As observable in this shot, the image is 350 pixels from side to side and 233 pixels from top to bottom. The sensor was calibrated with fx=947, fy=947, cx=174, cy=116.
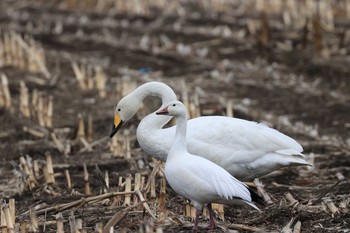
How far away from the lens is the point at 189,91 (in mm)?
13023

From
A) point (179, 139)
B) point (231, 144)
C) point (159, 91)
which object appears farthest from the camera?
point (159, 91)

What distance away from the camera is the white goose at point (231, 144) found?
738 cm

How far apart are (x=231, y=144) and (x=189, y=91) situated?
18.3 ft

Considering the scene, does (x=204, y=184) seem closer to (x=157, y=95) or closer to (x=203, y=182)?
(x=203, y=182)

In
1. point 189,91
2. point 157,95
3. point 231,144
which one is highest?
point 157,95

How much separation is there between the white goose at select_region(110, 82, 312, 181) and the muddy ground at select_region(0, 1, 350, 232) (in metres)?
0.32

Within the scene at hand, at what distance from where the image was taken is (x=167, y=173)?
6.39 metres

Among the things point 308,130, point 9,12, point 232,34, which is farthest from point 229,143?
point 9,12

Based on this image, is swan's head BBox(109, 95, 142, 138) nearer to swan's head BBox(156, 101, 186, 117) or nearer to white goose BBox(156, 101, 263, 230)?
swan's head BBox(156, 101, 186, 117)

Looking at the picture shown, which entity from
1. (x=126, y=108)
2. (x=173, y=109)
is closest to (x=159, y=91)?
(x=126, y=108)

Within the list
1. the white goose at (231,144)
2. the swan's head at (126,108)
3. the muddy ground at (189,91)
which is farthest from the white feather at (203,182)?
the swan's head at (126,108)

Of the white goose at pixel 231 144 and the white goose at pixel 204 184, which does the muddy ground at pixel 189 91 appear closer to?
the white goose at pixel 204 184

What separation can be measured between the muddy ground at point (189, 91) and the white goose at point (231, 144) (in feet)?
1.04

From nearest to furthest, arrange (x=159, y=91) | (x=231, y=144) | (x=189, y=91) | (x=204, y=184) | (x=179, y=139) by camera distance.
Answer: (x=204, y=184) → (x=179, y=139) → (x=231, y=144) → (x=159, y=91) → (x=189, y=91)
